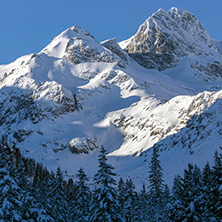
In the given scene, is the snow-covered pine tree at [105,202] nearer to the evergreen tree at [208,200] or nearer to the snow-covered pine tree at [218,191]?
the evergreen tree at [208,200]

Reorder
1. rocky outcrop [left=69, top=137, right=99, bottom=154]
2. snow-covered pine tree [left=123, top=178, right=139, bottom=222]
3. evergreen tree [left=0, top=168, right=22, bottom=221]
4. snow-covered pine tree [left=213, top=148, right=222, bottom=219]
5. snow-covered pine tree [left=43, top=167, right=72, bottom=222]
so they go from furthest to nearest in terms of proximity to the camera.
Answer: rocky outcrop [left=69, top=137, right=99, bottom=154]
snow-covered pine tree [left=123, top=178, right=139, bottom=222]
snow-covered pine tree [left=43, top=167, right=72, bottom=222]
snow-covered pine tree [left=213, top=148, right=222, bottom=219]
evergreen tree [left=0, top=168, right=22, bottom=221]

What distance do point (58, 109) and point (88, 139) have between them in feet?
93.9

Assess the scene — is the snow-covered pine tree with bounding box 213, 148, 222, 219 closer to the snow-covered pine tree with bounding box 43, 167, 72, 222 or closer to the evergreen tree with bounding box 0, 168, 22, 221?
the evergreen tree with bounding box 0, 168, 22, 221

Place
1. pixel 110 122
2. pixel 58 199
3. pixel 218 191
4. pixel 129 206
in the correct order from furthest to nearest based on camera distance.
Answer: pixel 110 122 < pixel 129 206 < pixel 58 199 < pixel 218 191

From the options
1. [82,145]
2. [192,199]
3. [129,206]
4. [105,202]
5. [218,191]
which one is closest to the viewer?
[218,191]

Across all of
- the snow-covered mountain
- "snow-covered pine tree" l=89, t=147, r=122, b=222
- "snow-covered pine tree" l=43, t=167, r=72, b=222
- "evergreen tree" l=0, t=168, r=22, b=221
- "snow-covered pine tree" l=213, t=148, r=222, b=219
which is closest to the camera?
"evergreen tree" l=0, t=168, r=22, b=221

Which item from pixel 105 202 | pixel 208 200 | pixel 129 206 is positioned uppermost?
pixel 129 206

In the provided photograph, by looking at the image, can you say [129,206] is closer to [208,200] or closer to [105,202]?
[105,202]

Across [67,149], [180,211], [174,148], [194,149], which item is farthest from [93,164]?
[180,211]

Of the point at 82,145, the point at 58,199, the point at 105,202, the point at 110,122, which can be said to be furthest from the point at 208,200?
the point at 110,122

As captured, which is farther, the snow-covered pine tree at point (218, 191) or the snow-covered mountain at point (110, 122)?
the snow-covered mountain at point (110, 122)

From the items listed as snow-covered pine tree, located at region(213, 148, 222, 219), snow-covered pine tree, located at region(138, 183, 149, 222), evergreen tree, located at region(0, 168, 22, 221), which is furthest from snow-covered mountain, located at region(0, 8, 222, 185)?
evergreen tree, located at region(0, 168, 22, 221)

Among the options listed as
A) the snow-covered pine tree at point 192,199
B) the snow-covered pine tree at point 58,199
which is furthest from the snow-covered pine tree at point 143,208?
the snow-covered pine tree at point 192,199

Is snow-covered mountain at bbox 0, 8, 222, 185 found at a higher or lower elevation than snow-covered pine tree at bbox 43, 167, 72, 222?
higher
